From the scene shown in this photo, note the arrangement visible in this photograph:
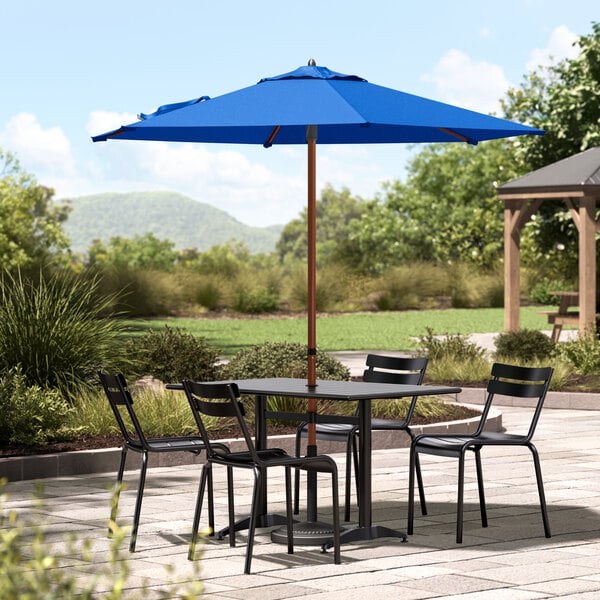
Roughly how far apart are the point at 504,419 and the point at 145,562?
7.05 m

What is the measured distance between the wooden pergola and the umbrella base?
438 inches

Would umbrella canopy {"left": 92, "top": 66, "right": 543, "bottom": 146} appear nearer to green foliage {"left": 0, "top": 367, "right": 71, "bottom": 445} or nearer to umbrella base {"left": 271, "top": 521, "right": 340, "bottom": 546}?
umbrella base {"left": 271, "top": 521, "right": 340, "bottom": 546}

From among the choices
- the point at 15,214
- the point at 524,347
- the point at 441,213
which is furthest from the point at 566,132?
the point at 441,213

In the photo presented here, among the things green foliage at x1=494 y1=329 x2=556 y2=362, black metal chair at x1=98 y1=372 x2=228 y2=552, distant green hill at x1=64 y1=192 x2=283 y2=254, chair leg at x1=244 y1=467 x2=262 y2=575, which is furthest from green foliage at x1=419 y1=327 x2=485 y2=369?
distant green hill at x1=64 y1=192 x2=283 y2=254

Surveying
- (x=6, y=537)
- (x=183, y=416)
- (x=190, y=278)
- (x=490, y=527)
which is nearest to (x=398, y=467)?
(x=183, y=416)

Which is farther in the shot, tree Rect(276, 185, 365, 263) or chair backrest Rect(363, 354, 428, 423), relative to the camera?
tree Rect(276, 185, 365, 263)

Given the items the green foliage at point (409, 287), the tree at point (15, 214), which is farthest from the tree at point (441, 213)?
the tree at point (15, 214)

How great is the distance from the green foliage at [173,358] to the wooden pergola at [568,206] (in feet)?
22.2

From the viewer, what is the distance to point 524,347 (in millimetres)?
15414

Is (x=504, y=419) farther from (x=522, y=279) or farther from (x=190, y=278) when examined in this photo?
(x=522, y=279)

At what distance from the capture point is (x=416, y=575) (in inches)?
236

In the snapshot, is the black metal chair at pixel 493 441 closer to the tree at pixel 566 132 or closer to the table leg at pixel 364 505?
the table leg at pixel 364 505

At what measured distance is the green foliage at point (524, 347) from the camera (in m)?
15.4

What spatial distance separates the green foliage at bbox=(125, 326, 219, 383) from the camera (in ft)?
41.1
